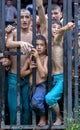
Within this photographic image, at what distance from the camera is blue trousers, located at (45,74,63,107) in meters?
4.98

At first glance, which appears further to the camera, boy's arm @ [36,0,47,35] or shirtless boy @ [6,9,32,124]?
shirtless boy @ [6,9,32,124]

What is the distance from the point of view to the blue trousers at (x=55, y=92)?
4.98 metres

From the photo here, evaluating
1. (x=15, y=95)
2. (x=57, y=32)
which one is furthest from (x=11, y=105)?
(x=57, y=32)

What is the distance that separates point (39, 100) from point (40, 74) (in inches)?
12.0

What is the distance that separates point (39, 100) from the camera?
5.00 metres

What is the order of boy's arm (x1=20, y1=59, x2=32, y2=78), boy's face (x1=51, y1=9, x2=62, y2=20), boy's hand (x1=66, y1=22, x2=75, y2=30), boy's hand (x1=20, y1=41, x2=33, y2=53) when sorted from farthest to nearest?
boy's face (x1=51, y1=9, x2=62, y2=20)
boy's arm (x1=20, y1=59, x2=32, y2=78)
boy's hand (x1=20, y1=41, x2=33, y2=53)
boy's hand (x1=66, y1=22, x2=75, y2=30)

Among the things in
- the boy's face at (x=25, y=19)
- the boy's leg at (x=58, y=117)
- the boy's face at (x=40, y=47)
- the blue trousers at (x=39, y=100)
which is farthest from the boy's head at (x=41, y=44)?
the boy's leg at (x=58, y=117)

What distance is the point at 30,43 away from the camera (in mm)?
5137

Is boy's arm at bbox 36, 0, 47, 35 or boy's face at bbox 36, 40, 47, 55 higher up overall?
boy's arm at bbox 36, 0, 47, 35

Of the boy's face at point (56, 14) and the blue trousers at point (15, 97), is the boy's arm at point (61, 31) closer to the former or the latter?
the blue trousers at point (15, 97)

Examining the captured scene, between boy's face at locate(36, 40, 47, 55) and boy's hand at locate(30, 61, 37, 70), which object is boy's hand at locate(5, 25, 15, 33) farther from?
boy's hand at locate(30, 61, 37, 70)

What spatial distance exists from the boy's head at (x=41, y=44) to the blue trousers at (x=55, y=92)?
327 millimetres

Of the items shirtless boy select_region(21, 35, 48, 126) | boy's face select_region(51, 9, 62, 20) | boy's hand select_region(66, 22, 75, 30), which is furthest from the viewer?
boy's face select_region(51, 9, 62, 20)

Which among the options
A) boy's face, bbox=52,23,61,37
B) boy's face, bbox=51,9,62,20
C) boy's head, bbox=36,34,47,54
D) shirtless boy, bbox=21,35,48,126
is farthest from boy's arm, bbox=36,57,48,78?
boy's face, bbox=51,9,62,20
